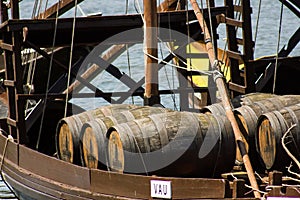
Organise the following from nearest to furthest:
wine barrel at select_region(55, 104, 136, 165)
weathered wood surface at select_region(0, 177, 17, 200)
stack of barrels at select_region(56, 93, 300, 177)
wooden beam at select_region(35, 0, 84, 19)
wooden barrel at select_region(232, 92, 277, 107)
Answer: stack of barrels at select_region(56, 93, 300, 177), wine barrel at select_region(55, 104, 136, 165), wooden barrel at select_region(232, 92, 277, 107), wooden beam at select_region(35, 0, 84, 19), weathered wood surface at select_region(0, 177, 17, 200)

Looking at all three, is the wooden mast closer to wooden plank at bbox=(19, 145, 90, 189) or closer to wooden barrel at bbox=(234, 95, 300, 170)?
wooden barrel at bbox=(234, 95, 300, 170)

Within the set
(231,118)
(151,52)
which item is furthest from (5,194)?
(231,118)

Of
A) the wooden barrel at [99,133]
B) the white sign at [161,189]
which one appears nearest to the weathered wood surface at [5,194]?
the wooden barrel at [99,133]

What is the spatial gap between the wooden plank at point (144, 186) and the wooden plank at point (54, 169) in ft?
0.73

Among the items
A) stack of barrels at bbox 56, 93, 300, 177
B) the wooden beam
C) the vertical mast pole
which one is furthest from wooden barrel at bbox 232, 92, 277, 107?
the wooden beam

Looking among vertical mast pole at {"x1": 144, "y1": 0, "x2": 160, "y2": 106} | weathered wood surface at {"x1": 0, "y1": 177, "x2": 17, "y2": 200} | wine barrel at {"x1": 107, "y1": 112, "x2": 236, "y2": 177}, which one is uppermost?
vertical mast pole at {"x1": 144, "y1": 0, "x2": 160, "y2": 106}

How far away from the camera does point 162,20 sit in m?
14.9

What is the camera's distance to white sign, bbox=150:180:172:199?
11704 mm

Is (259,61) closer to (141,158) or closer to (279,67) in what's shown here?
(279,67)

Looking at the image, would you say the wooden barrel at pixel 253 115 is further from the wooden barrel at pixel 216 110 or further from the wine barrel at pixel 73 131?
the wine barrel at pixel 73 131

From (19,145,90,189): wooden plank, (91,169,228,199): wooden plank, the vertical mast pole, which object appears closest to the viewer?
(91,169,228,199): wooden plank

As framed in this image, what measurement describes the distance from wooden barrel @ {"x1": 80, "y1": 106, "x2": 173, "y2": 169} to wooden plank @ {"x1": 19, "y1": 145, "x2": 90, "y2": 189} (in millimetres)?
188

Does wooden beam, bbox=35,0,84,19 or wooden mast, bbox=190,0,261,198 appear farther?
wooden beam, bbox=35,0,84,19

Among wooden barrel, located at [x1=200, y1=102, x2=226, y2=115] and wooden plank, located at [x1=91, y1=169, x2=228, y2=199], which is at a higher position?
wooden barrel, located at [x1=200, y1=102, x2=226, y2=115]
